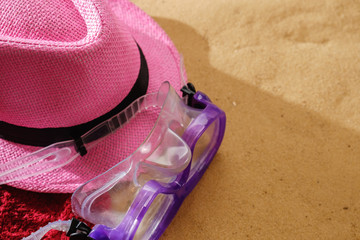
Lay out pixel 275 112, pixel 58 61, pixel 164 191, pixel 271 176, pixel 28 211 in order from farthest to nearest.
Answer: pixel 275 112
pixel 271 176
pixel 28 211
pixel 164 191
pixel 58 61

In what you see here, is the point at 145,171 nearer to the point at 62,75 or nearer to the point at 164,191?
the point at 164,191

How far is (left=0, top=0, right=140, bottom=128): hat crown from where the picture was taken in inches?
30.1

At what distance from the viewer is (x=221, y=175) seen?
4.00 ft

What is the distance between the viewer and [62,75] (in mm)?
789

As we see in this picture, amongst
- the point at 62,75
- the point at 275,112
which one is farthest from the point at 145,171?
the point at 275,112

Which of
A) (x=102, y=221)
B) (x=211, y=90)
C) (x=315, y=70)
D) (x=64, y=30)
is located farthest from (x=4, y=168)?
(x=315, y=70)

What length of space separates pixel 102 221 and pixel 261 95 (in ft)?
2.92

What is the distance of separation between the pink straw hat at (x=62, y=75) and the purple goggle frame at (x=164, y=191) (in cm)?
11

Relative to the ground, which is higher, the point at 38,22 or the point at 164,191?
the point at 38,22

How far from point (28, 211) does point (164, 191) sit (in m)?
0.52

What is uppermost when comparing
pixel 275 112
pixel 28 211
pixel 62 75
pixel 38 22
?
pixel 38 22

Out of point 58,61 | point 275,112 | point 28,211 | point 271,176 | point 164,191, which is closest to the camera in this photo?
point 58,61

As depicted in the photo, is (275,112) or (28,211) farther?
(275,112)

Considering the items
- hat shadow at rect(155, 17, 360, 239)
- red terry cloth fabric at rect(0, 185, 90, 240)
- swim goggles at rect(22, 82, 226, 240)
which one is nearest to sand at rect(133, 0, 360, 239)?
hat shadow at rect(155, 17, 360, 239)
